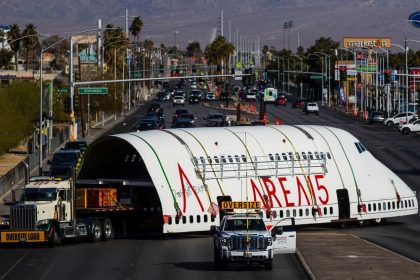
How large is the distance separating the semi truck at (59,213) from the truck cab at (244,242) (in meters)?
10.8

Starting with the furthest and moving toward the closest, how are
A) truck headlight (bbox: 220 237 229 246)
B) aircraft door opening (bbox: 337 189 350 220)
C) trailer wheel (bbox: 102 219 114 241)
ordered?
1. aircraft door opening (bbox: 337 189 350 220)
2. trailer wheel (bbox: 102 219 114 241)
3. truck headlight (bbox: 220 237 229 246)

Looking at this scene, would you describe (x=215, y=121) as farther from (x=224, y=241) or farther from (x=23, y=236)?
(x=224, y=241)

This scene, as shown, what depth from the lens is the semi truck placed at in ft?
172

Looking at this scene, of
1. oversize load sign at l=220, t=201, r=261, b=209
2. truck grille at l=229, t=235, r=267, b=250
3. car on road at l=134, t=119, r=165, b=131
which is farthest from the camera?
car on road at l=134, t=119, r=165, b=131

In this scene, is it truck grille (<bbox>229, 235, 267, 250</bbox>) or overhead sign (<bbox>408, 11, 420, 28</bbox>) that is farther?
overhead sign (<bbox>408, 11, 420, 28</bbox>)

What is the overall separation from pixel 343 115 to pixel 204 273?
135m

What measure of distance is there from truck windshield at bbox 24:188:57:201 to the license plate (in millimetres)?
1670

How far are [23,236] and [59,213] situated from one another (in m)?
1.89

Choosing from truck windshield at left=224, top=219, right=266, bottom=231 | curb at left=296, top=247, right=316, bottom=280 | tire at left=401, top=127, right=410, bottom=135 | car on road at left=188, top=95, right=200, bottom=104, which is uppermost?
car on road at left=188, top=95, right=200, bottom=104

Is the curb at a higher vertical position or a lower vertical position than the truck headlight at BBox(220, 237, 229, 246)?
lower

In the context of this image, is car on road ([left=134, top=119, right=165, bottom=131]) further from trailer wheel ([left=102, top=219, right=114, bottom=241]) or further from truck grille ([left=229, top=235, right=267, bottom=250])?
truck grille ([left=229, top=235, right=267, bottom=250])

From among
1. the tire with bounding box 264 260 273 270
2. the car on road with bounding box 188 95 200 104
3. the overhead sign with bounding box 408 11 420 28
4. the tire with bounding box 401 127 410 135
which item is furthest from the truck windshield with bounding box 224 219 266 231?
the car on road with bounding box 188 95 200 104

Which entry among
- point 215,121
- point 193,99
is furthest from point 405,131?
point 193,99

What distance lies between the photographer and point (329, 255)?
48.1 metres
